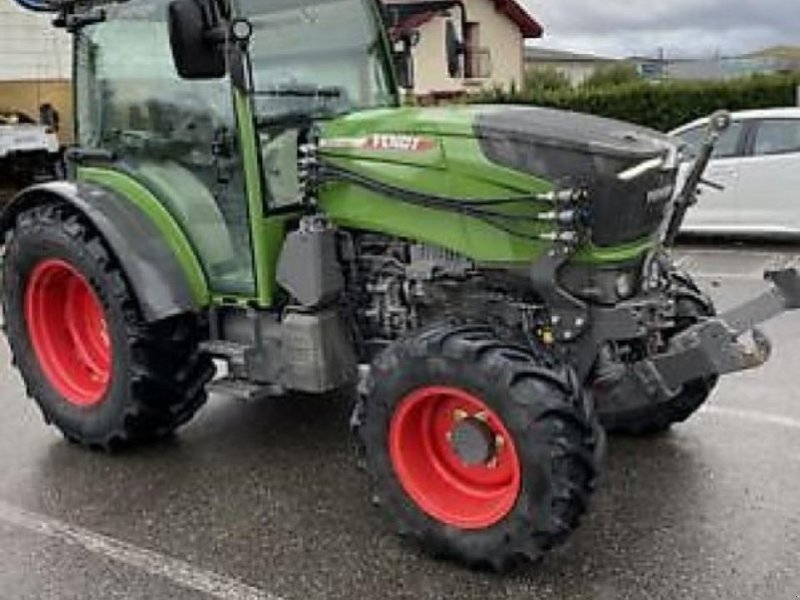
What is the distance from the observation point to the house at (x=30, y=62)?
2030 cm

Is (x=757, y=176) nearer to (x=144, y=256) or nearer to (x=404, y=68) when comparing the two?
(x=404, y=68)

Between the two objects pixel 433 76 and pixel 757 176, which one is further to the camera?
pixel 757 176

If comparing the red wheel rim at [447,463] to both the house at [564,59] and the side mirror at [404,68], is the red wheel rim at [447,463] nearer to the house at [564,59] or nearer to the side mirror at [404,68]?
the side mirror at [404,68]

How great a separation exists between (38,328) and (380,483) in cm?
238

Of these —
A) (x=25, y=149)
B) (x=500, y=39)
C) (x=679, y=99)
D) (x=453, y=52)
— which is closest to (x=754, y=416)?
(x=453, y=52)

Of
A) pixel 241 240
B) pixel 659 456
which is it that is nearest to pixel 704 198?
pixel 659 456

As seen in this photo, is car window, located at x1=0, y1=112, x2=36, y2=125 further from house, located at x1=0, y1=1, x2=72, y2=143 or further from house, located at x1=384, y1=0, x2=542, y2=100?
house, located at x1=384, y1=0, x2=542, y2=100

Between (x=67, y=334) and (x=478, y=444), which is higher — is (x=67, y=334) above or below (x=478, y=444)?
above

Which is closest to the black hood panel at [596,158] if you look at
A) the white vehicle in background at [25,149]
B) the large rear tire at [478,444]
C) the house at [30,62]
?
the large rear tire at [478,444]

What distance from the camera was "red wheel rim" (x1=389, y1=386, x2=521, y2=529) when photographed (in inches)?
164

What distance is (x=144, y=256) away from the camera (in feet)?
17.0

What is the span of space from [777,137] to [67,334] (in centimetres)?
764

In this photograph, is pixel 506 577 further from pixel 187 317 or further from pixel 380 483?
pixel 187 317

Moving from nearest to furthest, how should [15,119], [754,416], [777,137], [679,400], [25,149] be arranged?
1. [679,400]
2. [754,416]
3. [777,137]
4. [25,149]
5. [15,119]
